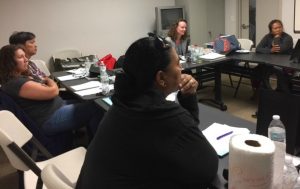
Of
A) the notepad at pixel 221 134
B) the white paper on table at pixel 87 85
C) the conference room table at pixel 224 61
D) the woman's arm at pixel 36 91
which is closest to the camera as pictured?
the notepad at pixel 221 134

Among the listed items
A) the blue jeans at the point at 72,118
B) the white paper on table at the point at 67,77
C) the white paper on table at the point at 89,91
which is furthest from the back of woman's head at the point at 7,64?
the white paper on table at the point at 67,77

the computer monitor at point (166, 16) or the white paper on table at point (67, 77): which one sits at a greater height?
the computer monitor at point (166, 16)

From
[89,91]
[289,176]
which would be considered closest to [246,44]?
[89,91]

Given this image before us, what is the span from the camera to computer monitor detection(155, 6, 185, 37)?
568cm

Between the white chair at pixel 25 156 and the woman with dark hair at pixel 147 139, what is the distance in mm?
655

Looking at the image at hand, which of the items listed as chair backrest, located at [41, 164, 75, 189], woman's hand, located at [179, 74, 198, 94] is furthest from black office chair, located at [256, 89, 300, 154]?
chair backrest, located at [41, 164, 75, 189]

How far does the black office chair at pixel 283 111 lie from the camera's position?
1306mm

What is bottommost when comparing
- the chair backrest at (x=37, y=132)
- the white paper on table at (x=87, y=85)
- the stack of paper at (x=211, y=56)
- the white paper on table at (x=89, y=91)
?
the chair backrest at (x=37, y=132)

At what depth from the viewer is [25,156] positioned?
5.52ft

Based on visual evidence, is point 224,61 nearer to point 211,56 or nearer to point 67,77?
point 211,56

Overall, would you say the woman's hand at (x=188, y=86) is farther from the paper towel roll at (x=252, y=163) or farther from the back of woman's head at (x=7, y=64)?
the back of woman's head at (x=7, y=64)

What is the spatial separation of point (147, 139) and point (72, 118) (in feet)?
5.67

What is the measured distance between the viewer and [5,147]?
1671 mm

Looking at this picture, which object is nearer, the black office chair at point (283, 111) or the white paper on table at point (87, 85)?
the black office chair at point (283, 111)
